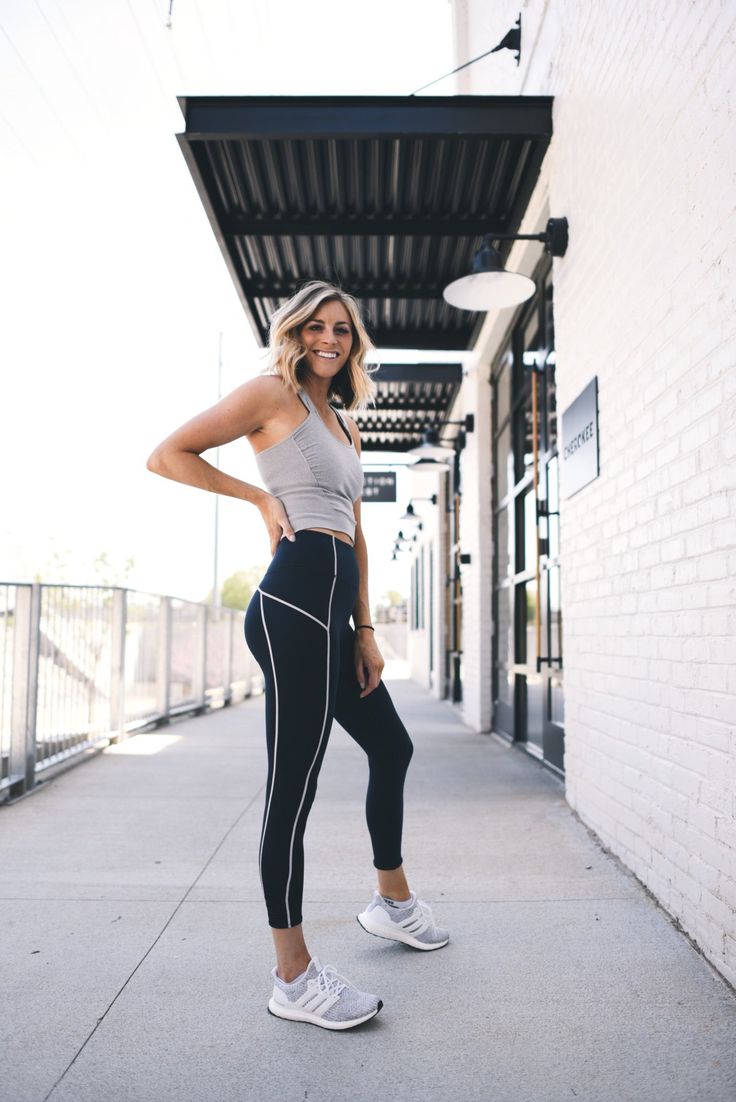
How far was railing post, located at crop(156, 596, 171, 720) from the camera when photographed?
8203mm

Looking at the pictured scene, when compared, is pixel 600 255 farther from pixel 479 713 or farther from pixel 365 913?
pixel 479 713

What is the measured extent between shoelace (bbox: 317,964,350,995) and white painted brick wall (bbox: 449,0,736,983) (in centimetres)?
102

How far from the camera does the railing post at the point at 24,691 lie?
468 cm

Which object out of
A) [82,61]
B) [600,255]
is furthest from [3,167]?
[600,255]

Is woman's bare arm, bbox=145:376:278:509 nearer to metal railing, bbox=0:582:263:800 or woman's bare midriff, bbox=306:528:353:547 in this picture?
woman's bare midriff, bbox=306:528:353:547

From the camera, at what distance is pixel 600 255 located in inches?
147

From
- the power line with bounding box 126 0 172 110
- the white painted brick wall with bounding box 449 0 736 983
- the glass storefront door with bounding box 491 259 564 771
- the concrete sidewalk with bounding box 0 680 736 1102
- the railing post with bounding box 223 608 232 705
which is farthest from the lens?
the railing post with bounding box 223 608 232 705

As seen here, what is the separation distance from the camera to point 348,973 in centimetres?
227

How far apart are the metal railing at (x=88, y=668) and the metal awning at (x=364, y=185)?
2808mm

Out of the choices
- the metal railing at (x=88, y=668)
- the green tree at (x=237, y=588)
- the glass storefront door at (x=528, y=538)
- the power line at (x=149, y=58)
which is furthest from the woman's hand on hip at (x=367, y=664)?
the green tree at (x=237, y=588)

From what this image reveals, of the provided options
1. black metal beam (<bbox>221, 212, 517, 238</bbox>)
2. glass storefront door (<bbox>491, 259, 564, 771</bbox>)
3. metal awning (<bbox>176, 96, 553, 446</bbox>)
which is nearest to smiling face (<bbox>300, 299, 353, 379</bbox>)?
glass storefront door (<bbox>491, 259, 564, 771</bbox>)

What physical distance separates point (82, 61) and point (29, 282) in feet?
33.2

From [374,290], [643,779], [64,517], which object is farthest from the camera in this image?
[64,517]

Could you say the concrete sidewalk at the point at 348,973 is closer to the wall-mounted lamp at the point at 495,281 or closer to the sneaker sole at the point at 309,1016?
the sneaker sole at the point at 309,1016
